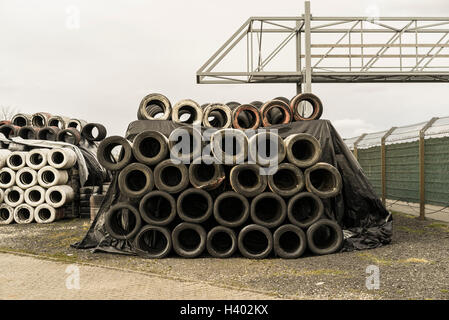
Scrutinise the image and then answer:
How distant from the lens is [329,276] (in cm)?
632

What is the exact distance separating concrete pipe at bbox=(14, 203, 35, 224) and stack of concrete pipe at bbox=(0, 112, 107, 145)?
308cm

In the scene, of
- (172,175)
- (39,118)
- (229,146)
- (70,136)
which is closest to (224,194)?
(229,146)

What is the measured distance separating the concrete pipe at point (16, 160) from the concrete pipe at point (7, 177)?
0.15 meters

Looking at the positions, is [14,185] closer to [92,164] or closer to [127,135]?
[92,164]

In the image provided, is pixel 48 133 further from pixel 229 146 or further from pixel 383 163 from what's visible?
pixel 383 163

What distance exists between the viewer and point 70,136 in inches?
618

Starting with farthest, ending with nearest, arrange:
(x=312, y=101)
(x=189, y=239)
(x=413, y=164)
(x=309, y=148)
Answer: (x=413, y=164) → (x=312, y=101) → (x=189, y=239) → (x=309, y=148)

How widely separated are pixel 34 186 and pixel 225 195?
25.7 feet

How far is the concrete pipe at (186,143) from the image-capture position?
7.94m

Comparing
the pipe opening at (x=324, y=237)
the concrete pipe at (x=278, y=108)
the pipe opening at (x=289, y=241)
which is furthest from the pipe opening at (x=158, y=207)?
the pipe opening at (x=324, y=237)

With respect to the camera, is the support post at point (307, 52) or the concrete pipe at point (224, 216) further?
the support post at point (307, 52)

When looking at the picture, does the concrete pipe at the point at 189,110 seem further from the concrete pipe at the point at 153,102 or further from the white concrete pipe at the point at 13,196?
the white concrete pipe at the point at 13,196

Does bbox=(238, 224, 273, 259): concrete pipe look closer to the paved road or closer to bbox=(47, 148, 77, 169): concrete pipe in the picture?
the paved road

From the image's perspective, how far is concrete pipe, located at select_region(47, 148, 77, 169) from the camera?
13094 millimetres
